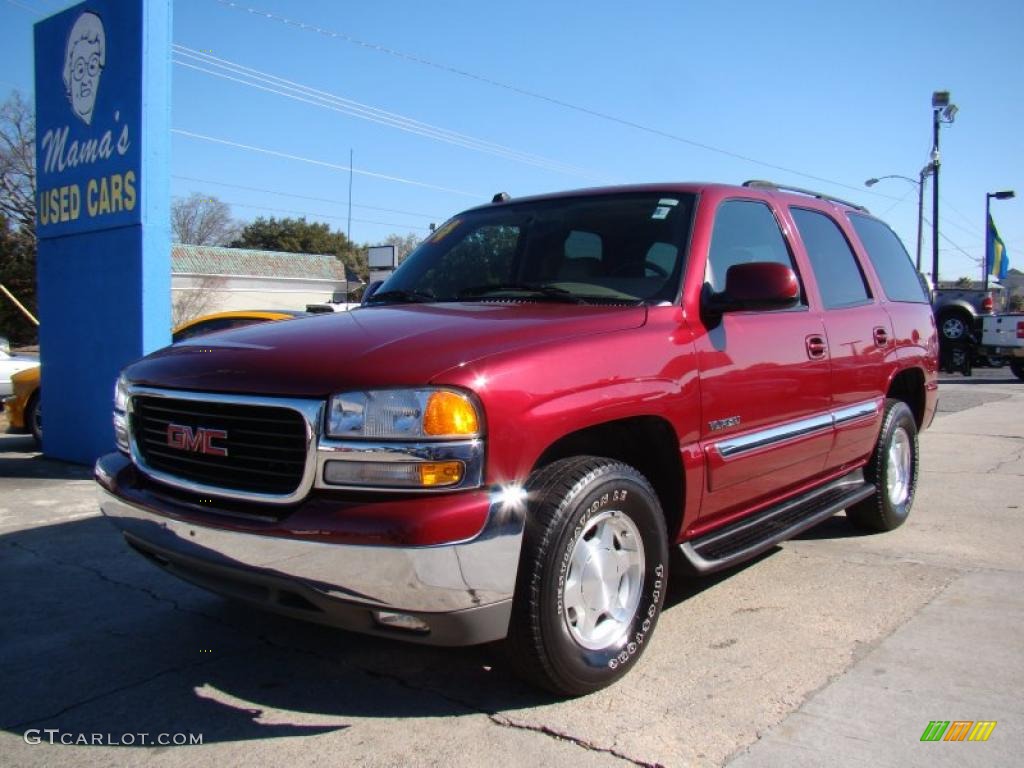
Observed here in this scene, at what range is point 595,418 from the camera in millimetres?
2822

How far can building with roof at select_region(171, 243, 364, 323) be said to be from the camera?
44.0m

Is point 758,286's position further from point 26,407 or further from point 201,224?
point 201,224

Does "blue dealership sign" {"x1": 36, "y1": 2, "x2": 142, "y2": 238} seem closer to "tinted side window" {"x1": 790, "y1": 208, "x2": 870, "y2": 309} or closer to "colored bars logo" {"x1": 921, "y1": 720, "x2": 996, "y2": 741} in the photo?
"tinted side window" {"x1": 790, "y1": 208, "x2": 870, "y2": 309}

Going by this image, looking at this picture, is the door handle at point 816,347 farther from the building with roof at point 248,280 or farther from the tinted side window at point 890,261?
the building with roof at point 248,280

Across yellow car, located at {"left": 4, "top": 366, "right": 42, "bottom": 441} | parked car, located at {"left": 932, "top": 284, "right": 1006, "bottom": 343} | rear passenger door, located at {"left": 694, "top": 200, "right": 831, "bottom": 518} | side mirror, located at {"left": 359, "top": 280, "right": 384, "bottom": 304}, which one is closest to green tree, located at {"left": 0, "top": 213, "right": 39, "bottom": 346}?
yellow car, located at {"left": 4, "top": 366, "right": 42, "bottom": 441}

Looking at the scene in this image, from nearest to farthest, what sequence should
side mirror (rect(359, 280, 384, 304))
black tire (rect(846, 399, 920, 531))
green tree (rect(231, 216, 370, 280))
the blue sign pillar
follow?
side mirror (rect(359, 280, 384, 304))
black tire (rect(846, 399, 920, 531))
the blue sign pillar
green tree (rect(231, 216, 370, 280))

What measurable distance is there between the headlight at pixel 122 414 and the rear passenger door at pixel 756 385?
2237 millimetres

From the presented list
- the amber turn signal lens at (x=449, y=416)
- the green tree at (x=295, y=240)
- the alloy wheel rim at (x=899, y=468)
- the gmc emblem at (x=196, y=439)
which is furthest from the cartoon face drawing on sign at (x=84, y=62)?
the green tree at (x=295, y=240)

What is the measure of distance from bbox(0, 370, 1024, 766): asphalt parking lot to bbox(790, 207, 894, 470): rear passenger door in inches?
28.4

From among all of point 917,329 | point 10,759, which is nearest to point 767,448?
point 917,329

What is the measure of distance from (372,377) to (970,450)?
25.9ft

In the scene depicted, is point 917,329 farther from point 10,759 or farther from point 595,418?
point 10,759

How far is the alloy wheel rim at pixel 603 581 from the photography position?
9.25 feet

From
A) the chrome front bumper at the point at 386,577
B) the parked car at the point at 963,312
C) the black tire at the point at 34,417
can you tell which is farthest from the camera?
the parked car at the point at 963,312
